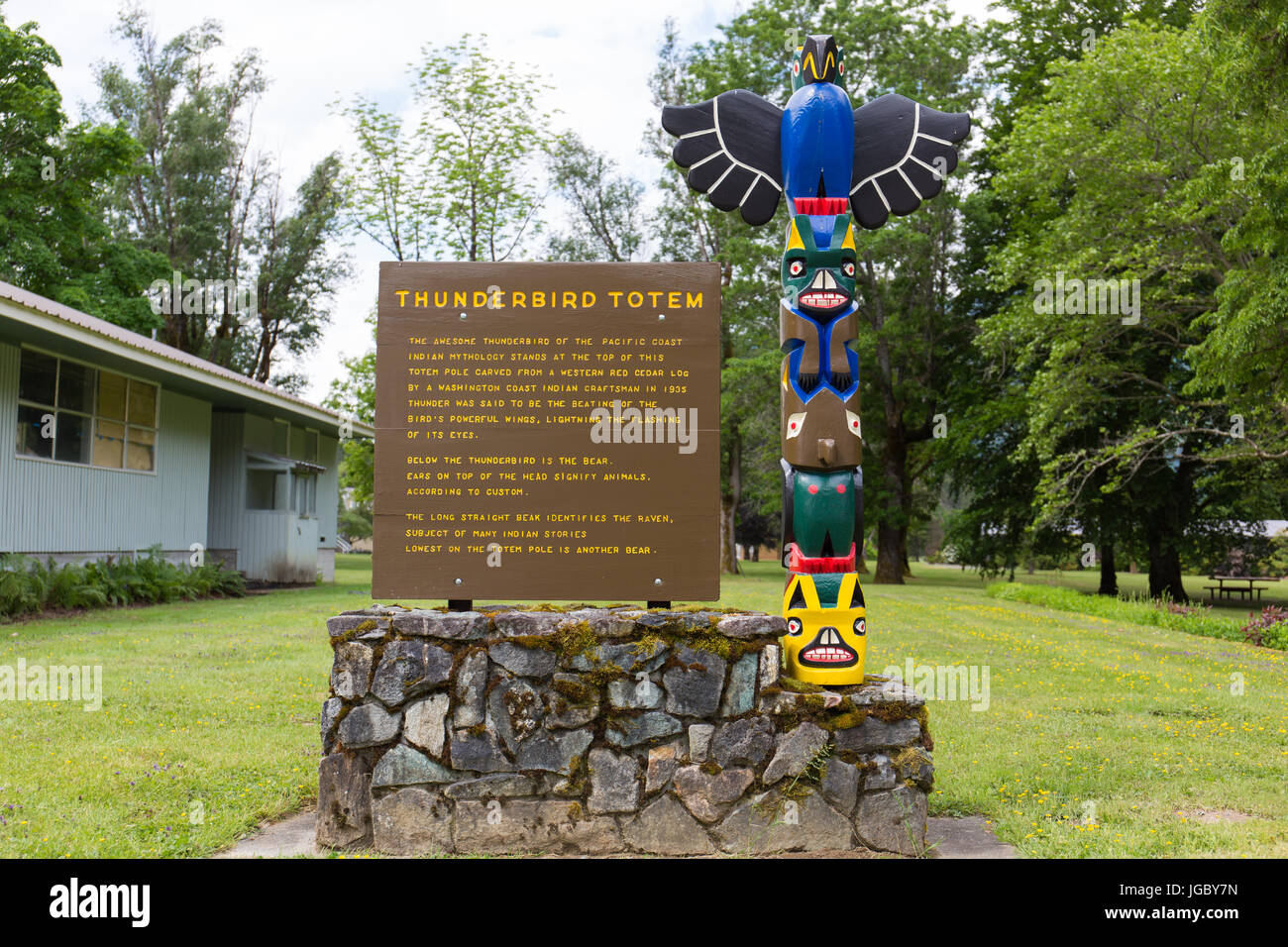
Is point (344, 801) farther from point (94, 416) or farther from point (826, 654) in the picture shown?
point (94, 416)

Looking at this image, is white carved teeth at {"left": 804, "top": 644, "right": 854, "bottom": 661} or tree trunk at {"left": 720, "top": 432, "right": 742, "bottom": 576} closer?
white carved teeth at {"left": 804, "top": 644, "right": 854, "bottom": 661}

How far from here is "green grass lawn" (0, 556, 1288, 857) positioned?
4.75 metres

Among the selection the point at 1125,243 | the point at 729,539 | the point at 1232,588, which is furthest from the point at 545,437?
the point at 729,539

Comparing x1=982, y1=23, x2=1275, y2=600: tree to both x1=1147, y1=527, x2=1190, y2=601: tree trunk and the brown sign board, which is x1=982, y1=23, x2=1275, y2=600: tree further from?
the brown sign board

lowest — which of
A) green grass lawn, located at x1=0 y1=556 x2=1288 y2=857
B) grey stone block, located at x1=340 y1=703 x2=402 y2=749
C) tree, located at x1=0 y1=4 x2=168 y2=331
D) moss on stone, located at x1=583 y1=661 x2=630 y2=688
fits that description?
green grass lawn, located at x1=0 y1=556 x2=1288 y2=857

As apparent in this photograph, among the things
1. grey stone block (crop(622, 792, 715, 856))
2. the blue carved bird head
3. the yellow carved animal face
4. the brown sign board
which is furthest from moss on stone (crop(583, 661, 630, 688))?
the blue carved bird head

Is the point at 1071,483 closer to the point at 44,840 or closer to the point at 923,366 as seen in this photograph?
the point at 923,366

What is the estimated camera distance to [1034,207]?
797 inches

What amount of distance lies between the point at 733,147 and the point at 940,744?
4.62 metres

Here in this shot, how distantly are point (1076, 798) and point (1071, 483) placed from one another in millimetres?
17487

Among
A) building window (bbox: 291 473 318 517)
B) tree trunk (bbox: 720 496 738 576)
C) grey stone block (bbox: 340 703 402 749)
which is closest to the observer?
grey stone block (bbox: 340 703 402 749)

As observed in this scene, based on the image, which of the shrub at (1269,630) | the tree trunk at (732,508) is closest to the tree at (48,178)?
the tree trunk at (732,508)

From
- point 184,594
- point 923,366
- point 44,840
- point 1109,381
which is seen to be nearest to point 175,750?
point 44,840

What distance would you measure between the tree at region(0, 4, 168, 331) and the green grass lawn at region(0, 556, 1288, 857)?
1567 cm
